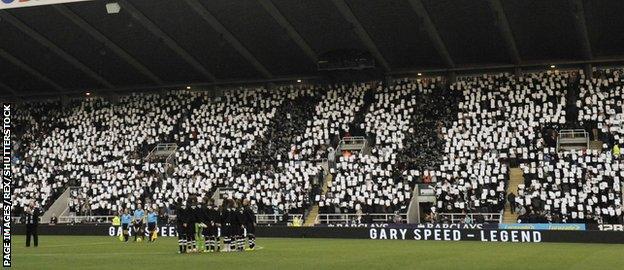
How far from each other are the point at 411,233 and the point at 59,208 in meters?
22.8

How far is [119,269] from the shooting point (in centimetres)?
2147

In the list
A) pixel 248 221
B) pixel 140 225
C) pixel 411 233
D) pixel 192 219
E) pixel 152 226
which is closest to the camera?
pixel 192 219

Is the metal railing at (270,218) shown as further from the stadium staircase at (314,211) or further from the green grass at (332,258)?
the green grass at (332,258)

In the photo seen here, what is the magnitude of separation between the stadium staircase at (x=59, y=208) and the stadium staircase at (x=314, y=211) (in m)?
15.1

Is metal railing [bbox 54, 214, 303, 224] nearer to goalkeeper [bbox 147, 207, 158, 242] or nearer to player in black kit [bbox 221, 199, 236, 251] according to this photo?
goalkeeper [bbox 147, 207, 158, 242]

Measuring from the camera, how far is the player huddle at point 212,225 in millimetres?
27641

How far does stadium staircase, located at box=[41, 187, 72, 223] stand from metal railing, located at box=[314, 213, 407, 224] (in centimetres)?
1622

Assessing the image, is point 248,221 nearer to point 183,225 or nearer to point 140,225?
point 183,225

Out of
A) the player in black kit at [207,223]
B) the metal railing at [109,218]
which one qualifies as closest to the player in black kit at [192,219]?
the player in black kit at [207,223]

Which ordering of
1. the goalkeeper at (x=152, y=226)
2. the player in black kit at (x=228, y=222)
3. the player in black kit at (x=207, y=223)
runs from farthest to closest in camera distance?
1. the goalkeeper at (x=152, y=226)
2. the player in black kit at (x=228, y=222)
3. the player in black kit at (x=207, y=223)

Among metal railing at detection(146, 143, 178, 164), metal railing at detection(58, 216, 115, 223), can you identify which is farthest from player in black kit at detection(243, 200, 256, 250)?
metal railing at detection(146, 143, 178, 164)

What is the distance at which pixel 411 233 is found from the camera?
40281mm

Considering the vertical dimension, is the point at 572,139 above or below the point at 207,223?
above

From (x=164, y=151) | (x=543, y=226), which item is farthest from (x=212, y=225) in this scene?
(x=164, y=151)
